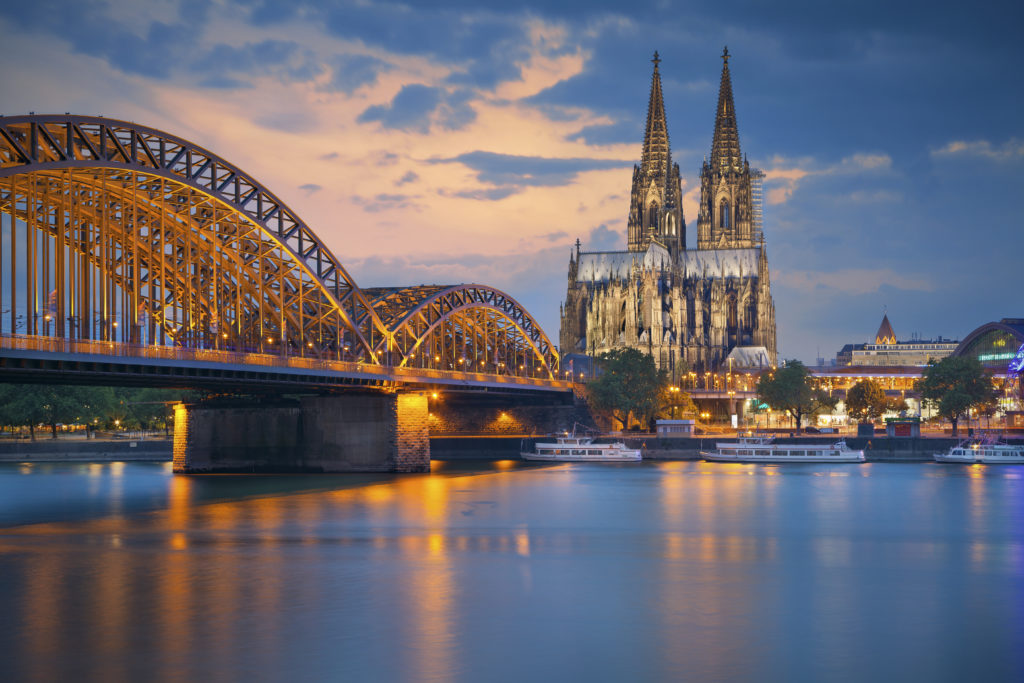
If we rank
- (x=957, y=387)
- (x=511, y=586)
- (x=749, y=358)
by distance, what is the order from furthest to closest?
(x=749, y=358)
(x=957, y=387)
(x=511, y=586)

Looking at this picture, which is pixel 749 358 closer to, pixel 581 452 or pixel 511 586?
pixel 581 452

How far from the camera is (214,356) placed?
60.7 m

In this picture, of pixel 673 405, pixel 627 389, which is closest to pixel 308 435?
pixel 627 389

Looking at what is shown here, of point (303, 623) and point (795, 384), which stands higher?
point (795, 384)

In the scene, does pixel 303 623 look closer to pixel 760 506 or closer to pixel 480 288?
pixel 760 506

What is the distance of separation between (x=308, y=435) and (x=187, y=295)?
61.6 ft

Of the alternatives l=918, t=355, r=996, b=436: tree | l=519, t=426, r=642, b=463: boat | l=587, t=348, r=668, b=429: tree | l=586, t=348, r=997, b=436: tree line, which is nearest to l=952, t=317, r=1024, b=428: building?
l=586, t=348, r=997, b=436: tree line

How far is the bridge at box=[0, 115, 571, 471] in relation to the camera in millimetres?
52031

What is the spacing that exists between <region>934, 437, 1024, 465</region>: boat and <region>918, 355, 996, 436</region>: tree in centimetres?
1790

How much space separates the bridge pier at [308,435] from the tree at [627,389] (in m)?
47.0

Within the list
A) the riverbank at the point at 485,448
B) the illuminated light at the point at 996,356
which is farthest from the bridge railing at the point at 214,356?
the illuminated light at the point at 996,356

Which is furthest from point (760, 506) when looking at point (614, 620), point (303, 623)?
point (303, 623)

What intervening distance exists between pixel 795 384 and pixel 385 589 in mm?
112154

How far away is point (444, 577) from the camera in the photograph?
37375mm
